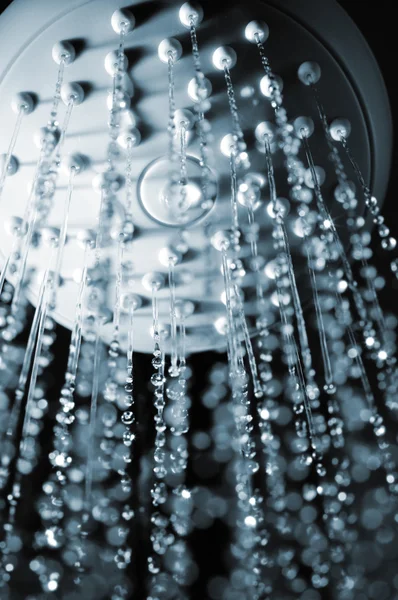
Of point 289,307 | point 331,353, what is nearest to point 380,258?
point 331,353

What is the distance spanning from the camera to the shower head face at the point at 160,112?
0.80 m

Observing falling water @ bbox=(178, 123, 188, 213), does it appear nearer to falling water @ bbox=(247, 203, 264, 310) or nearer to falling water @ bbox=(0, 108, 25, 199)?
falling water @ bbox=(247, 203, 264, 310)

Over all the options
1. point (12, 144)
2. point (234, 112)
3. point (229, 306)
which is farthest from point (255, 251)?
point (12, 144)

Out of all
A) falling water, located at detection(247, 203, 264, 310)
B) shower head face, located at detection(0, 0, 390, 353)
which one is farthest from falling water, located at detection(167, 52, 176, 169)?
falling water, located at detection(247, 203, 264, 310)

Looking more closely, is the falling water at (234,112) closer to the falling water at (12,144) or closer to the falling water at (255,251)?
the falling water at (255,251)

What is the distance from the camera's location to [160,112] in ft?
2.72

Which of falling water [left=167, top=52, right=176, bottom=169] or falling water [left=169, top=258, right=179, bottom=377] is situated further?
falling water [left=169, top=258, right=179, bottom=377]

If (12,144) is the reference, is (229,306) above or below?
below

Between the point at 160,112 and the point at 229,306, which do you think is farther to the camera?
the point at 229,306

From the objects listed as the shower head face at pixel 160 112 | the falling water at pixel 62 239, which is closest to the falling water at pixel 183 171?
the shower head face at pixel 160 112

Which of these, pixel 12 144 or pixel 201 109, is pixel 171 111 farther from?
pixel 12 144

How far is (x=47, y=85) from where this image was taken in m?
0.82

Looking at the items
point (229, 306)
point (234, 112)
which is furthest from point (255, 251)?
point (234, 112)

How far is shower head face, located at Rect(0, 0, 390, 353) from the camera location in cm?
80
